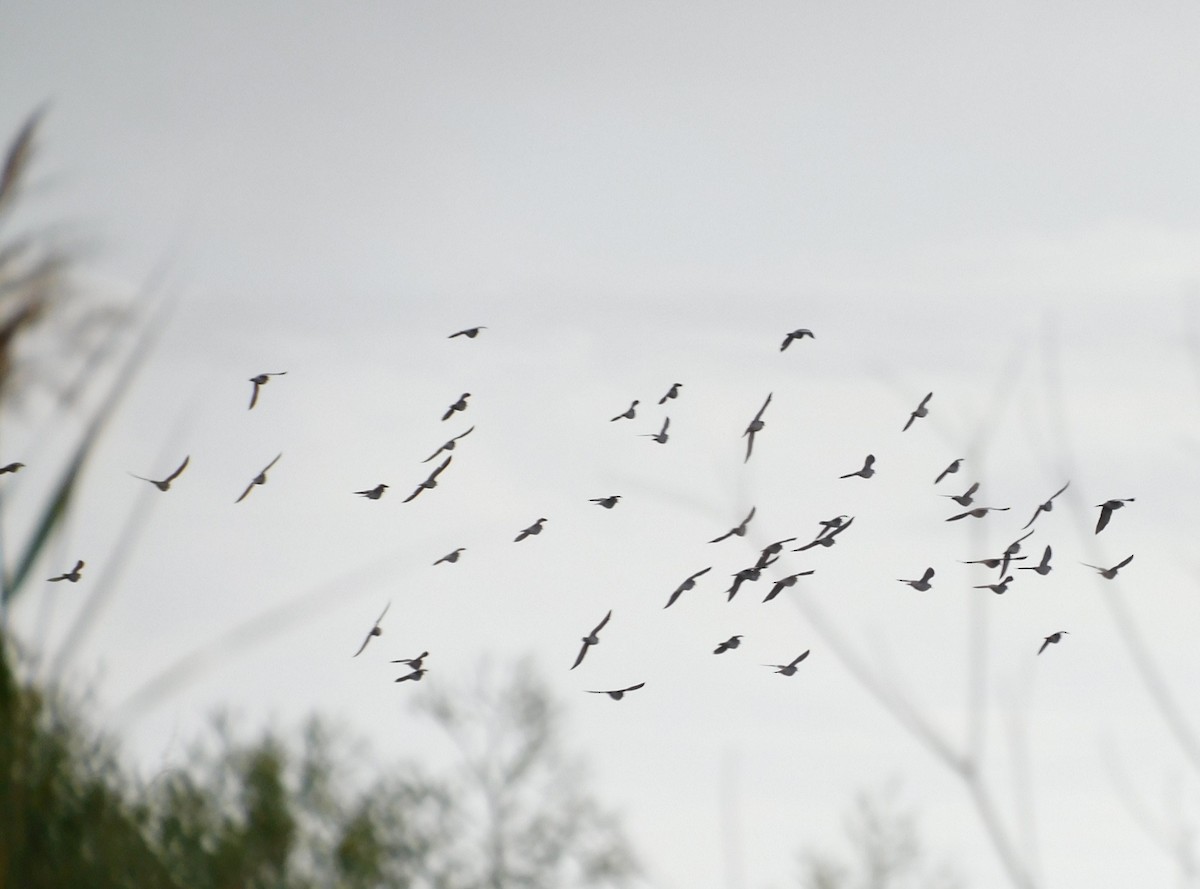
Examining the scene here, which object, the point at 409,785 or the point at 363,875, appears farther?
the point at 409,785

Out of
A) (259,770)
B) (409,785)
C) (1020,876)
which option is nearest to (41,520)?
(1020,876)

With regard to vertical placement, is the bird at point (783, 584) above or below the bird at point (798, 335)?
below

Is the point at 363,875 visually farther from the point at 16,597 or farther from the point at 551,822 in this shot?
the point at 551,822

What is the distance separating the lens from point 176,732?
9.23 feet

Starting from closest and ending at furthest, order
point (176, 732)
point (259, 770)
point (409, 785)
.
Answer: point (176, 732), point (259, 770), point (409, 785)


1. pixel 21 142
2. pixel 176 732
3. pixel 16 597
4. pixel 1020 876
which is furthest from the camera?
pixel 176 732

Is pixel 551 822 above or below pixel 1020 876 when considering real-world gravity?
above

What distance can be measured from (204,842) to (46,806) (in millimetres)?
521

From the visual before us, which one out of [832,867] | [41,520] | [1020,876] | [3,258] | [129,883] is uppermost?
[832,867]

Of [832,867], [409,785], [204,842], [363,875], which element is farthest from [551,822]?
[204,842]

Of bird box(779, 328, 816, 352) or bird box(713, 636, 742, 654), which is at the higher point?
bird box(779, 328, 816, 352)

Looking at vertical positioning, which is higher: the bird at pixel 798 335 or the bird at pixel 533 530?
the bird at pixel 798 335

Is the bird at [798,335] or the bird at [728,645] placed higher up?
the bird at [798,335]

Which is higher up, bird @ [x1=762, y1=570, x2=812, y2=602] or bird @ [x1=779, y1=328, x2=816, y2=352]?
bird @ [x1=779, y1=328, x2=816, y2=352]
